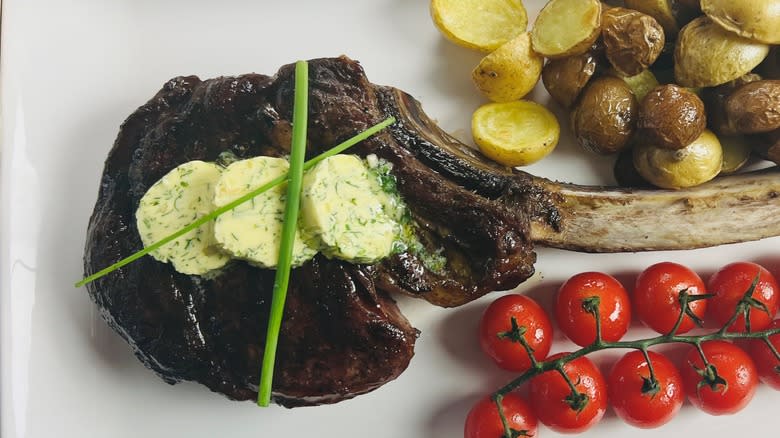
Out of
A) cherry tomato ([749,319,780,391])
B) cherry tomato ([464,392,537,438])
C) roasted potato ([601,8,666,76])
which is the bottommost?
cherry tomato ([749,319,780,391])

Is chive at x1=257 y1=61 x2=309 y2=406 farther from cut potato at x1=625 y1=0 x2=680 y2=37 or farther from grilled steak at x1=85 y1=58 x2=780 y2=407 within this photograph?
cut potato at x1=625 y1=0 x2=680 y2=37

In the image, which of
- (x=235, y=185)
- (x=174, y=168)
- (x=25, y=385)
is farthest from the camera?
(x=25, y=385)

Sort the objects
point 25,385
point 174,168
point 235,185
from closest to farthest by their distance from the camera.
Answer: point 235,185 → point 174,168 → point 25,385

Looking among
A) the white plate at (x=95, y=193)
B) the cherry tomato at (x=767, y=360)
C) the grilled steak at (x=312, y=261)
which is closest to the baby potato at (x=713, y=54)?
the white plate at (x=95, y=193)

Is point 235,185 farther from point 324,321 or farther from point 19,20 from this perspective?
point 19,20

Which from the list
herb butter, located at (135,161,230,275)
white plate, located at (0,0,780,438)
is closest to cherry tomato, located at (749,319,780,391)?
white plate, located at (0,0,780,438)

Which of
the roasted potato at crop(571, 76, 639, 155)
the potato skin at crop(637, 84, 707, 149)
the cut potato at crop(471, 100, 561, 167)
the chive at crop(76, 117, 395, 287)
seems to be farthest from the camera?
the cut potato at crop(471, 100, 561, 167)

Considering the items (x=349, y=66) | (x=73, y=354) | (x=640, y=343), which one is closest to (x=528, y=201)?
(x=640, y=343)

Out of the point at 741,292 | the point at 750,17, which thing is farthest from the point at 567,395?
the point at 750,17

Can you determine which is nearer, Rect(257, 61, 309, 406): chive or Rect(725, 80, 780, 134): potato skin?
Rect(257, 61, 309, 406): chive
